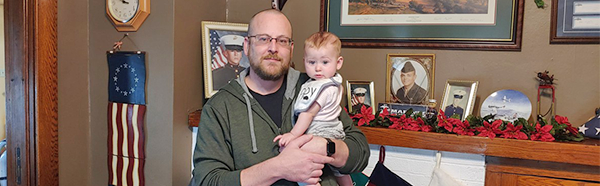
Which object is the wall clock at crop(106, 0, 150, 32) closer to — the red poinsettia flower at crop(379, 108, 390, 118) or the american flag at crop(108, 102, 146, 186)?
the american flag at crop(108, 102, 146, 186)

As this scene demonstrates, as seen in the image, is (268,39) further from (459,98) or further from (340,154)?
(459,98)

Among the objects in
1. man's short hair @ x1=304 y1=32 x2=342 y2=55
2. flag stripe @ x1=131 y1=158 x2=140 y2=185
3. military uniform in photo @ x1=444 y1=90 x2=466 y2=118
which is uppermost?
man's short hair @ x1=304 y1=32 x2=342 y2=55

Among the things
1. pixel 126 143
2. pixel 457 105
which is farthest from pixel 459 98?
pixel 126 143

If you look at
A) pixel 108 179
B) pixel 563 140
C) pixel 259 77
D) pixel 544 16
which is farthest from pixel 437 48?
pixel 108 179

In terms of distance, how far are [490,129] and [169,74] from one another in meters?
1.61

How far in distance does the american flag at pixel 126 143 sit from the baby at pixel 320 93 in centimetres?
105

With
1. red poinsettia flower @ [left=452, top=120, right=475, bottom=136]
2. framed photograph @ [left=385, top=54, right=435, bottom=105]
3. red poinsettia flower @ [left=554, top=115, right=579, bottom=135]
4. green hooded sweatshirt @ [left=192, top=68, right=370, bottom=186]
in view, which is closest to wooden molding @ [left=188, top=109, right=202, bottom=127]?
green hooded sweatshirt @ [left=192, top=68, right=370, bottom=186]

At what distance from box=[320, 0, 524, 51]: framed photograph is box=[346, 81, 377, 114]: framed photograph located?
25 cm

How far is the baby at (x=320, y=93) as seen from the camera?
5.14 feet

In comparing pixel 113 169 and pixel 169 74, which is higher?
pixel 169 74

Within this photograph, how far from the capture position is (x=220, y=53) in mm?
2414

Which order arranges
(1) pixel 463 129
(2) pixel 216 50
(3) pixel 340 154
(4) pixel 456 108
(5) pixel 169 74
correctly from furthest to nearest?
(2) pixel 216 50 → (4) pixel 456 108 → (5) pixel 169 74 → (1) pixel 463 129 → (3) pixel 340 154

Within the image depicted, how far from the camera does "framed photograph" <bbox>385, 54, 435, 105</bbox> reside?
2.42 metres

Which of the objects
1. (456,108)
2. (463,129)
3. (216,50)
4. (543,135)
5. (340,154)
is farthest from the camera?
(216,50)
